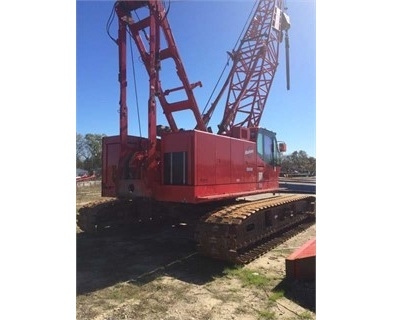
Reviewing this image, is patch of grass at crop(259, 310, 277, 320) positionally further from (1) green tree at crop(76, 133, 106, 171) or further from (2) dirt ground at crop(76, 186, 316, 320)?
(1) green tree at crop(76, 133, 106, 171)

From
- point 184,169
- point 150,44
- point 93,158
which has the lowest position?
point 184,169

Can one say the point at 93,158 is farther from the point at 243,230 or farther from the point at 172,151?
the point at 243,230

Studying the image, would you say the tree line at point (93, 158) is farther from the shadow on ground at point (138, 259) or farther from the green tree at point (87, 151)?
the shadow on ground at point (138, 259)

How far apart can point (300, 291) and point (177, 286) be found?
120 centimetres

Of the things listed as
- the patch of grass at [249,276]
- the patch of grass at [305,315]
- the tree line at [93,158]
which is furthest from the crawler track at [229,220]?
the patch of grass at [305,315]

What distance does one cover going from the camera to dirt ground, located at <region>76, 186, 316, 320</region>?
3.01 meters

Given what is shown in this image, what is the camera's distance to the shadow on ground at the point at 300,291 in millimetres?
3070

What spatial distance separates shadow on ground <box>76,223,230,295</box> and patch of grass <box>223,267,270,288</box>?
147mm

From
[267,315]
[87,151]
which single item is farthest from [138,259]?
[267,315]

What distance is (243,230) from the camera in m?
4.57
